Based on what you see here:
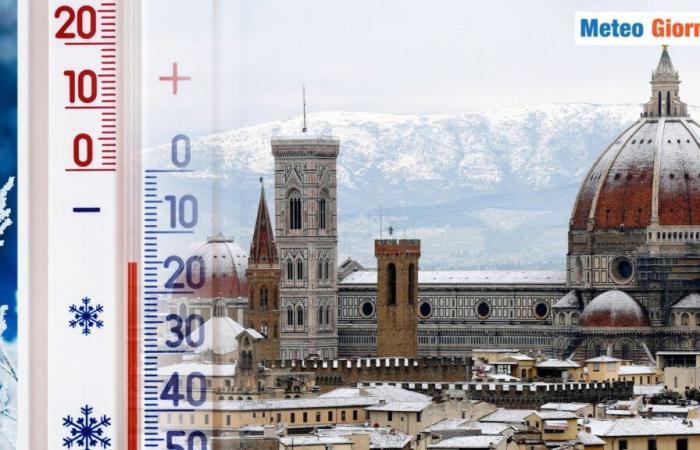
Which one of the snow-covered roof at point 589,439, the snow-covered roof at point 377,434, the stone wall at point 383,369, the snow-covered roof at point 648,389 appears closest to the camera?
the snow-covered roof at point 377,434

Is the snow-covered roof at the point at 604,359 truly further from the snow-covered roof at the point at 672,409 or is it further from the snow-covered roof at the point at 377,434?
the snow-covered roof at the point at 377,434

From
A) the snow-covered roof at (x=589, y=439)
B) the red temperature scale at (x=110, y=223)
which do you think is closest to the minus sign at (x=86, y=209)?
the red temperature scale at (x=110, y=223)

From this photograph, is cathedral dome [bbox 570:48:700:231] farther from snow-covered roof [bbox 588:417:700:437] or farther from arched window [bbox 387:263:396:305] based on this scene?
snow-covered roof [bbox 588:417:700:437]

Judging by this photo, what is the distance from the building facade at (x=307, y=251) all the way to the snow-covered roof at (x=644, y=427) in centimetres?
930

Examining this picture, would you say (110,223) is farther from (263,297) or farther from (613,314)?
(613,314)

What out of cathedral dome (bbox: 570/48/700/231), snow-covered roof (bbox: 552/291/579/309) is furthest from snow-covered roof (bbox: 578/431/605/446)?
cathedral dome (bbox: 570/48/700/231)

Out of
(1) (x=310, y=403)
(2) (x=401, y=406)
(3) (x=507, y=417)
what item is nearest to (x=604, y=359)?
(3) (x=507, y=417)

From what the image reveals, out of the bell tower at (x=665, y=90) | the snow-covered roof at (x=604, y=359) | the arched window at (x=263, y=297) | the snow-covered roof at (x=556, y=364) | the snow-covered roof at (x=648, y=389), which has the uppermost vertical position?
the bell tower at (x=665, y=90)

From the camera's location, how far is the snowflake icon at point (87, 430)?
1605mm

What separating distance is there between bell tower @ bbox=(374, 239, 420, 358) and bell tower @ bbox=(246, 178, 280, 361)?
60.6 inches

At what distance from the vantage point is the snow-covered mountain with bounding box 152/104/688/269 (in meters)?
19.9

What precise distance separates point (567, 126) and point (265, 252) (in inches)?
129

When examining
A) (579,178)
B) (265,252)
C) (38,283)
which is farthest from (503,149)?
(38,283)

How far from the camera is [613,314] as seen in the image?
20.3 meters
